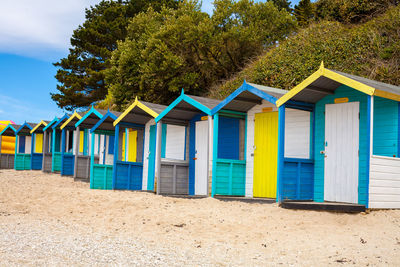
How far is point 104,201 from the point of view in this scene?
1088 centimetres

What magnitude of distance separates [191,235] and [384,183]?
3.73 m

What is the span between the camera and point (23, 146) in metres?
28.6

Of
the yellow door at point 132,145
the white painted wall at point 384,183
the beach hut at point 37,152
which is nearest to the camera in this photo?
the white painted wall at point 384,183

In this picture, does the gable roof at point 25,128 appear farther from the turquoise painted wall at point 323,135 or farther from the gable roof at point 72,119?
the turquoise painted wall at point 323,135

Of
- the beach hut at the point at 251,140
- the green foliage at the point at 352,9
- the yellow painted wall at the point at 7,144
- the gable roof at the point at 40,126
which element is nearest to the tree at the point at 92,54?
the yellow painted wall at the point at 7,144

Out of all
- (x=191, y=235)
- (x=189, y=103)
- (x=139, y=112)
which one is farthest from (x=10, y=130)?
(x=191, y=235)

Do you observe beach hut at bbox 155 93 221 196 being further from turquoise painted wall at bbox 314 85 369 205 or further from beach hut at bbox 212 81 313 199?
turquoise painted wall at bbox 314 85 369 205

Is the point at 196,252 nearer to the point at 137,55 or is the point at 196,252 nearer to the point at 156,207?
the point at 156,207

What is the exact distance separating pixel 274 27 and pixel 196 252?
18700mm

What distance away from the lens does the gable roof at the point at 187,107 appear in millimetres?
11672

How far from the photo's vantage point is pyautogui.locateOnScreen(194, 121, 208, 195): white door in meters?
12.6

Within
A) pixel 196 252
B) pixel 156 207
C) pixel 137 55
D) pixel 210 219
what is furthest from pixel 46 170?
pixel 196 252

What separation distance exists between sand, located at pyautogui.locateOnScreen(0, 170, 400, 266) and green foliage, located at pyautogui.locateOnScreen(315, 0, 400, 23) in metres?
12.4

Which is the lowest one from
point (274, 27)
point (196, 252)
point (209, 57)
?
point (196, 252)
